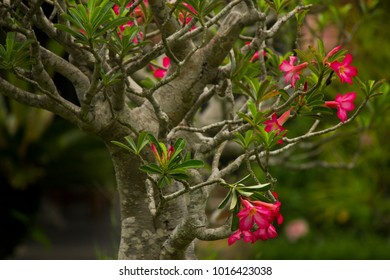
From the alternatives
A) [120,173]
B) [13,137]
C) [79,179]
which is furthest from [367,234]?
[120,173]

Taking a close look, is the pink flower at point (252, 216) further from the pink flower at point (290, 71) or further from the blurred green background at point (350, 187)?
the blurred green background at point (350, 187)

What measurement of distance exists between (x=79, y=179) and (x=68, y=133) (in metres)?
0.48

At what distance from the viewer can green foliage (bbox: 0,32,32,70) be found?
1804 millimetres

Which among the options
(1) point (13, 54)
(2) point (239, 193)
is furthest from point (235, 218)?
(1) point (13, 54)

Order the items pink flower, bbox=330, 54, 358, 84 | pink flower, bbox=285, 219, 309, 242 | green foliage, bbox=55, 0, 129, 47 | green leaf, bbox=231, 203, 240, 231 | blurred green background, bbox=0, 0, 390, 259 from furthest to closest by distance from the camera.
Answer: pink flower, bbox=285, 219, 309, 242
blurred green background, bbox=0, 0, 390, 259
pink flower, bbox=330, 54, 358, 84
green leaf, bbox=231, 203, 240, 231
green foliage, bbox=55, 0, 129, 47

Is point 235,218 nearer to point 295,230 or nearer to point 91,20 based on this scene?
point 91,20

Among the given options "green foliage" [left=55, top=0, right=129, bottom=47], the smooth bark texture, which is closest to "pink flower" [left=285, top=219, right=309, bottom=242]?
the smooth bark texture

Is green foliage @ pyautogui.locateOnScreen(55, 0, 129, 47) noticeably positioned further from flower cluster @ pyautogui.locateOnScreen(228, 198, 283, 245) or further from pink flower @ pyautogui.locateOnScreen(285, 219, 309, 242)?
pink flower @ pyautogui.locateOnScreen(285, 219, 309, 242)

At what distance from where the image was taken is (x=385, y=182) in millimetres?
7250

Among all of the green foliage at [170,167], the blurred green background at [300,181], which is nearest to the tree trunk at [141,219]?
the green foliage at [170,167]

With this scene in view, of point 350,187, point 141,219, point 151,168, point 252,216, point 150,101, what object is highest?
point 350,187

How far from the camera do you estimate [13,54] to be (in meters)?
1.82

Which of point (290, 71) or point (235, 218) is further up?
point (290, 71)
